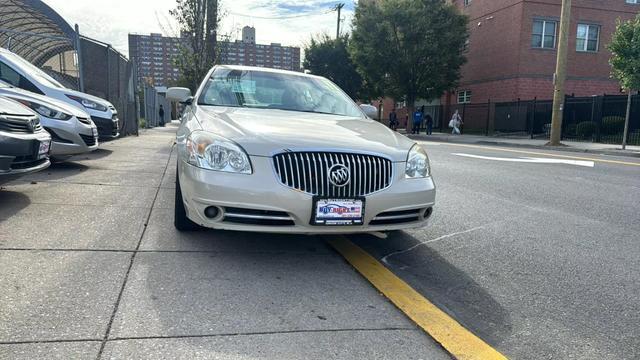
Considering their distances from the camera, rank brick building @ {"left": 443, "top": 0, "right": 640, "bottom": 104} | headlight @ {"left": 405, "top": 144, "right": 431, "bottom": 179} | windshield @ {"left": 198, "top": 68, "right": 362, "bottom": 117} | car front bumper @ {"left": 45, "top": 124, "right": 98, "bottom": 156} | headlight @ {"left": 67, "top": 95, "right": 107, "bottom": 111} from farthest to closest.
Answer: brick building @ {"left": 443, "top": 0, "right": 640, "bottom": 104}, headlight @ {"left": 67, "top": 95, "right": 107, "bottom": 111}, car front bumper @ {"left": 45, "top": 124, "right": 98, "bottom": 156}, windshield @ {"left": 198, "top": 68, "right": 362, "bottom": 117}, headlight @ {"left": 405, "top": 144, "right": 431, "bottom": 179}

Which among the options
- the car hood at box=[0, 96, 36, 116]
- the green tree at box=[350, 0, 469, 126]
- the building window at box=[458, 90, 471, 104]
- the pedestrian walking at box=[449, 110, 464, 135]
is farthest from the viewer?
the building window at box=[458, 90, 471, 104]

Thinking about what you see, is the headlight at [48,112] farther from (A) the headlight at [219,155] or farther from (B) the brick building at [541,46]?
(B) the brick building at [541,46]

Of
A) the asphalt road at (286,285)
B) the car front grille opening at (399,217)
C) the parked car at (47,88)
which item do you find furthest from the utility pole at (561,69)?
the car front grille opening at (399,217)

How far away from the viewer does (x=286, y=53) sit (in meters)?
41.1

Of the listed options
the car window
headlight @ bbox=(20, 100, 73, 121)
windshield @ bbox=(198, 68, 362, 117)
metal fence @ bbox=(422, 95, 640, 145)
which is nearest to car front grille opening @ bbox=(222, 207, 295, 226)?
windshield @ bbox=(198, 68, 362, 117)

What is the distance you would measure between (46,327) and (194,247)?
1497mm

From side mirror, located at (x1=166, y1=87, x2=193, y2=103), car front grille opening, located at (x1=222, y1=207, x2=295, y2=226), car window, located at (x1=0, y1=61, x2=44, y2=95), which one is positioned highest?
car window, located at (x1=0, y1=61, x2=44, y2=95)

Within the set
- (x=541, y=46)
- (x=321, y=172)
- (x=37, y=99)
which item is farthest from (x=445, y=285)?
(x=541, y=46)

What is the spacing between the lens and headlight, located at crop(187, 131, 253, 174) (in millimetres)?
3482

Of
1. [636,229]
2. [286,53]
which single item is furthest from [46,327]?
[286,53]

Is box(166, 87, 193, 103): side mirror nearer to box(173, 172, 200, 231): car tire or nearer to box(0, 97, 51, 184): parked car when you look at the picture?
box(0, 97, 51, 184): parked car

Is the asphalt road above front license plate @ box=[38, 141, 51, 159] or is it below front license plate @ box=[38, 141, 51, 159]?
below

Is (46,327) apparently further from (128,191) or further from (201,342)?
(128,191)

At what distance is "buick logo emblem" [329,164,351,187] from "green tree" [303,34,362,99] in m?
39.7
